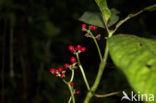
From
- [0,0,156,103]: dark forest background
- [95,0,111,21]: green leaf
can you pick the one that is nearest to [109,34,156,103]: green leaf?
[95,0,111,21]: green leaf

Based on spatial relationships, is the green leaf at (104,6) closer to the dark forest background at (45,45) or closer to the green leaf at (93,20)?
the green leaf at (93,20)

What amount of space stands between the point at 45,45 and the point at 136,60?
2.31 meters

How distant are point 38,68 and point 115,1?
1.24m

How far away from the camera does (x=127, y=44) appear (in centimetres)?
49

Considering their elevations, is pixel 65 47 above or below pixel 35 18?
below

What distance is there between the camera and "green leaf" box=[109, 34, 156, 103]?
0.38 m

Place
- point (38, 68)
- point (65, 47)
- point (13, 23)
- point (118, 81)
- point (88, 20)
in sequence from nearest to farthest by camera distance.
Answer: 1. point (88, 20)
2. point (13, 23)
3. point (118, 81)
4. point (38, 68)
5. point (65, 47)

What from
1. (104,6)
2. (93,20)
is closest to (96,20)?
(93,20)

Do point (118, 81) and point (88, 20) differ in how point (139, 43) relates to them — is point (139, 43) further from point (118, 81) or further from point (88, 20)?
point (118, 81)

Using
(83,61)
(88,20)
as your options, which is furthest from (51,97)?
(88,20)

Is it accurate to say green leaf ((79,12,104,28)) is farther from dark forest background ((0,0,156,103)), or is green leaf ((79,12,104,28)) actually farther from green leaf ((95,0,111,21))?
dark forest background ((0,0,156,103))

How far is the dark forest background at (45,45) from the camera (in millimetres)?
1812

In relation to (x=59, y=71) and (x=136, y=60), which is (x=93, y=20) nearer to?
(x=59, y=71)

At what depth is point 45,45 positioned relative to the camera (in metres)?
2.66
